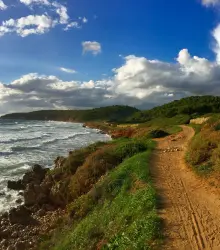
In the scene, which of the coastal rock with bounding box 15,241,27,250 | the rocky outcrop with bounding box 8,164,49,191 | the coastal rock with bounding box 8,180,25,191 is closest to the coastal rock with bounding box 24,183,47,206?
the rocky outcrop with bounding box 8,164,49,191

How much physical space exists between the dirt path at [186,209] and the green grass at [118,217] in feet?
1.53

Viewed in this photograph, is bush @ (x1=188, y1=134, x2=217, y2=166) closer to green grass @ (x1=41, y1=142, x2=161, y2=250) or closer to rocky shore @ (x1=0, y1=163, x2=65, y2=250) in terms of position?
green grass @ (x1=41, y1=142, x2=161, y2=250)

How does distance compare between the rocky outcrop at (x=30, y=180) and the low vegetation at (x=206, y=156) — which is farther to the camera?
the rocky outcrop at (x=30, y=180)

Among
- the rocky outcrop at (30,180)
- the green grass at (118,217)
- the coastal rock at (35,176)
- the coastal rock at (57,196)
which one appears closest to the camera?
the green grass at (118,217)

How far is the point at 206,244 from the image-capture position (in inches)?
397

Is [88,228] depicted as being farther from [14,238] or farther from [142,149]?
[142,149]

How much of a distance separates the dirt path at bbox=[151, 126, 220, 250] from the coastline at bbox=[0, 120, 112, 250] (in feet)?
21.6

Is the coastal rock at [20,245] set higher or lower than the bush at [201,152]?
lower

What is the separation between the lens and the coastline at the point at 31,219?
17062 mm

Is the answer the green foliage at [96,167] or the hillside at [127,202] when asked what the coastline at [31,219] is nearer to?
the hillside at [127,202]

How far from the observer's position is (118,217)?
44.0 ft

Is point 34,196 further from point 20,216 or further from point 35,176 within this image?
point 35,176

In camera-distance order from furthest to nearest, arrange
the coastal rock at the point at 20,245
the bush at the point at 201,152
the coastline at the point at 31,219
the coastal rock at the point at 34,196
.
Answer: the coastal rock at the point at 34,196
the bush at the point at 201,152
the coastline at the point at 31,219
the coastal rock at the point at 20,245

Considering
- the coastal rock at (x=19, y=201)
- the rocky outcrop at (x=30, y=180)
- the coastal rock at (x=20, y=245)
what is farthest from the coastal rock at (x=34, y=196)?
the coastal rock at (x=20, y=245)
